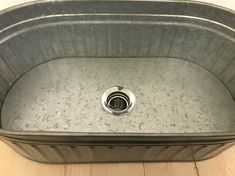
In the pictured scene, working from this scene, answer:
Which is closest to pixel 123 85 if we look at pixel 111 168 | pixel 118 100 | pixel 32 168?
pixel 118 100

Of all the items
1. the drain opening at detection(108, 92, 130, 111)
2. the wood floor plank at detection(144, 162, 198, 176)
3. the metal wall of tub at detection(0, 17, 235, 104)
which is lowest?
the wood floor plank at detection(144, 162, 198, 176)

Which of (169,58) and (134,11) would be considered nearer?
(134,11)

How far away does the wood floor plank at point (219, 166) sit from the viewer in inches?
31.5

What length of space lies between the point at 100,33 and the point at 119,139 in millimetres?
426

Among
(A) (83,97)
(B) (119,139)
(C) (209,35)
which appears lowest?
(B) (119,139)

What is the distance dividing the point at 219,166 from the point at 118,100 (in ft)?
1.28

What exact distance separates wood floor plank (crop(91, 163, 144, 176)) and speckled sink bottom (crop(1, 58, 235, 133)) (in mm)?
117

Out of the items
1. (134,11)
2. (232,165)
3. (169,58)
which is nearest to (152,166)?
(232,165)

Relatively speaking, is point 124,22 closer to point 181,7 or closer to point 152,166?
point 181,7

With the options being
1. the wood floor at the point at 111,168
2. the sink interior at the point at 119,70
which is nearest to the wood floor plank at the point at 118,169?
the wood floor at the point at 111,168

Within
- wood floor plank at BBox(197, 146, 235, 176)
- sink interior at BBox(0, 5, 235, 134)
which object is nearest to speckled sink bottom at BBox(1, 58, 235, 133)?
sink interior at BBox(0, 5, 235, 134)

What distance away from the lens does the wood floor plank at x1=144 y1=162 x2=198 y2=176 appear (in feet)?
2.61

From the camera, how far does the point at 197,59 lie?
0.89 metres

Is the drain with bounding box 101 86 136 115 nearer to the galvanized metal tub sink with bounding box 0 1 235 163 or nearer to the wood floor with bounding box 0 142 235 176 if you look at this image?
the galvanized metal tub sink with bounding box 0 1 235 163
